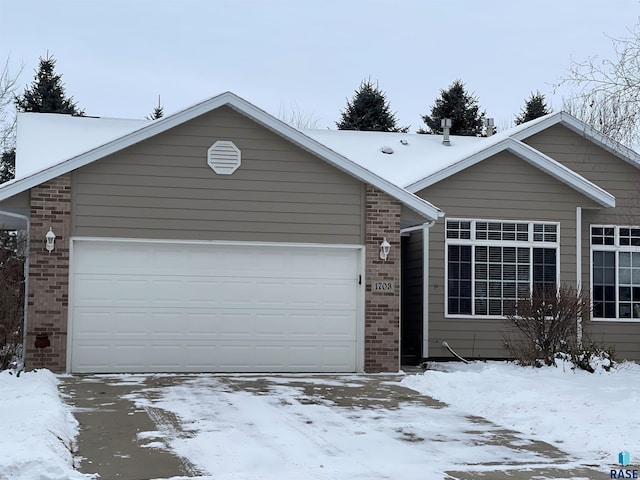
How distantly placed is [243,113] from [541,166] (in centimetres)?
A: 656

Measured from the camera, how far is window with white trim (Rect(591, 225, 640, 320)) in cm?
1814

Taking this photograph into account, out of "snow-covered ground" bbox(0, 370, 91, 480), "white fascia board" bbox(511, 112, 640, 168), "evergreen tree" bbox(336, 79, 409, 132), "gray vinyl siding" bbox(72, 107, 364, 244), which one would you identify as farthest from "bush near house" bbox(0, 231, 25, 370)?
"evergreen tree" bbox(336, 79, 409, 132)

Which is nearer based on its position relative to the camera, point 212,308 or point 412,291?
point 212,308

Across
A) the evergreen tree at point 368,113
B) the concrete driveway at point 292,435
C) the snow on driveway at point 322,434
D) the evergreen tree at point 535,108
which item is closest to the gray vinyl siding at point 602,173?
the concrete driveway at point 292,435

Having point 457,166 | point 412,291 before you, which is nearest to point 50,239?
point 412,291

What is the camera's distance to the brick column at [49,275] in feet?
45.1

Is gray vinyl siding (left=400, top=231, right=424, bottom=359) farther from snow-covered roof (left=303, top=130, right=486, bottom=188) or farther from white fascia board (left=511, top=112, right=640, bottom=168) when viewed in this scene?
white fascia board (left=511, top=112, right=640, bottom=168)

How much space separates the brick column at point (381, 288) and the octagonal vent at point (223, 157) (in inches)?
94.9

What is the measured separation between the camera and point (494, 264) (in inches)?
691

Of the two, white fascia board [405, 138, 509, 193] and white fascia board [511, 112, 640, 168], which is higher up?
white fascia board [511, 112, 640, 168]

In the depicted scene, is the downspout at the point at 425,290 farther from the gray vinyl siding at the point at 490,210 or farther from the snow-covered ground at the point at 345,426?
the snow-covered ground at the point at 345,426

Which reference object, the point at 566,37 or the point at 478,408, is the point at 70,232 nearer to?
the point at 478,408

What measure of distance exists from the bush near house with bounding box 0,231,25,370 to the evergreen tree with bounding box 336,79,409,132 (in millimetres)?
22796

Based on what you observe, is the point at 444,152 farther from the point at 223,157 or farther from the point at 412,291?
the point at 223,157
